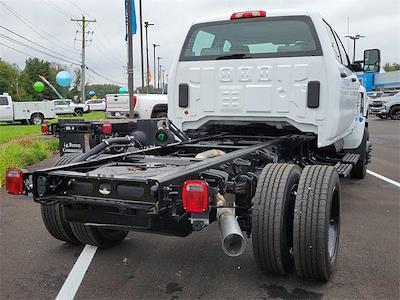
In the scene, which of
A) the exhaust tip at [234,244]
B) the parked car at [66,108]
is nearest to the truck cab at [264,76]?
the exhaust tip at [234,244]

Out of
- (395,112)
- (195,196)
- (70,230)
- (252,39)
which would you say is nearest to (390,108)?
(395,112)

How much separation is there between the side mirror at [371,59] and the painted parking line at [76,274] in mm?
5007

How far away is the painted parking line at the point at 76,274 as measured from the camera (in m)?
3.66

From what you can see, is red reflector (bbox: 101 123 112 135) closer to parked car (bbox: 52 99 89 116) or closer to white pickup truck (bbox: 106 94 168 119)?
white pickup truck (bbox: 106 94 168 119)

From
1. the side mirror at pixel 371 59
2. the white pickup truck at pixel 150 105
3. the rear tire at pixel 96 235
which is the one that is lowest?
the rear tire at pixel 96 235

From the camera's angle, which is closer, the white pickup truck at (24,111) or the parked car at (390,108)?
the white pickup truck at (24,111)

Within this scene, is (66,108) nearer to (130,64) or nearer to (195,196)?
(130,64)

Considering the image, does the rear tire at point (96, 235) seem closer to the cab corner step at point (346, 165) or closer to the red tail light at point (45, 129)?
the cab corner step at point (346, 165)

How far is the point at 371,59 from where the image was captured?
23.8 feet

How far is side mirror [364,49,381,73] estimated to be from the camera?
7215 millimetres

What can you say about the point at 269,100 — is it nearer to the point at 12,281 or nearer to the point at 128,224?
the point at 128,224

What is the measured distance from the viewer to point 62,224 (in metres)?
4.37

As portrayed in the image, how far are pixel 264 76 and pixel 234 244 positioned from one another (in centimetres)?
287

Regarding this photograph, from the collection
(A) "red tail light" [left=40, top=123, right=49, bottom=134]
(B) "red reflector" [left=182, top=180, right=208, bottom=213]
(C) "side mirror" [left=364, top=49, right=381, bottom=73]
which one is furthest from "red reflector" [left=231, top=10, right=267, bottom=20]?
(A) "red tail light" [left=40, top=123, right=49, bottom=134]
